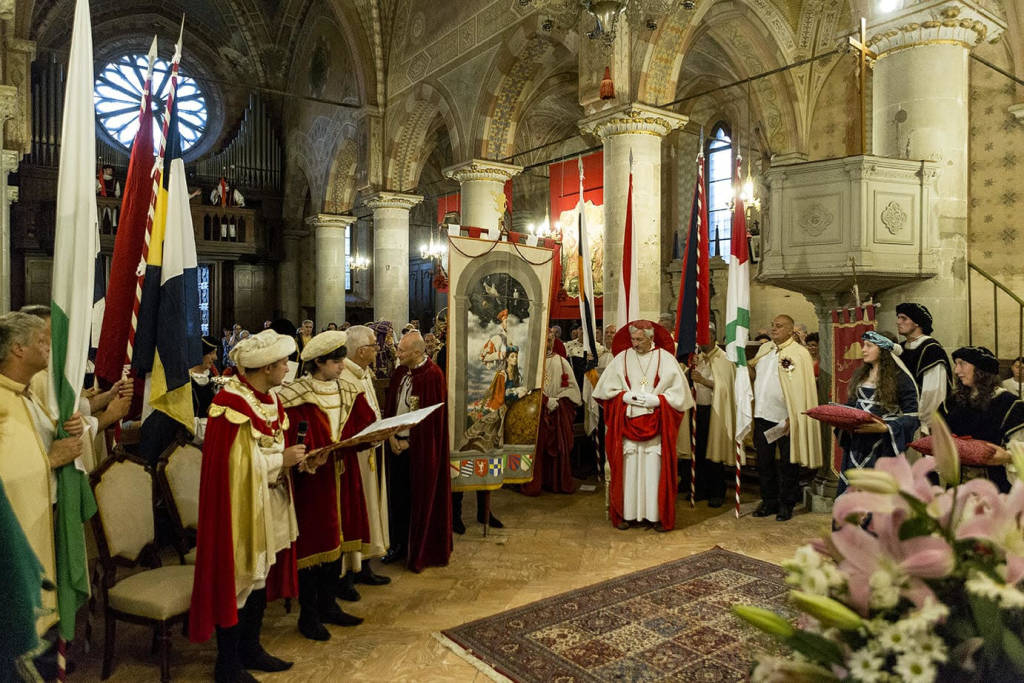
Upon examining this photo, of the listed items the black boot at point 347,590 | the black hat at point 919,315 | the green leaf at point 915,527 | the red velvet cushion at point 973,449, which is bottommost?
the black boot at point 347,590

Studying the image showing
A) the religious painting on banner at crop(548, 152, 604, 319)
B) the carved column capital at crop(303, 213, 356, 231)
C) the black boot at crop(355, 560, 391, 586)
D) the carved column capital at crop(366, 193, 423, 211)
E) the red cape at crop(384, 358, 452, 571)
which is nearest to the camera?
the black boot at crop(355, 560, 391, 586)

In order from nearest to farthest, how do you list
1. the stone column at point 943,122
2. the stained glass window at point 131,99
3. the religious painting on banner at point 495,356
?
1. the religious painting on banner at point 495,356
2. the stone column at point 943,122
3. the stained glass window at point 131,99

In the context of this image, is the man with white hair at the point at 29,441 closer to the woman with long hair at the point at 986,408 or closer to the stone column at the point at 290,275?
the woman with long hair at the point at 986,408

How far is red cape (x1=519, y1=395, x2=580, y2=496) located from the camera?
646cm

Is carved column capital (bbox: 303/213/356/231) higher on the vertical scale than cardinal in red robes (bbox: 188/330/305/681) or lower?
higher

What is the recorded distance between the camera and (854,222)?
193 inches

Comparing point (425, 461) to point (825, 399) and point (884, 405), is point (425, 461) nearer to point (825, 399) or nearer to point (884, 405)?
point (884, 405)

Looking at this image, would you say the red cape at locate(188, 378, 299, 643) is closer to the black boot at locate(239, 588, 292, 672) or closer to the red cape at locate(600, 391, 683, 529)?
the black boot at locate(239, 588, 292, 672)

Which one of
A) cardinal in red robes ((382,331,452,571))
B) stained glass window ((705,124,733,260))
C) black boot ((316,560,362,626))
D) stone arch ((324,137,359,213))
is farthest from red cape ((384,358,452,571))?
stone arch ((324,137,359,213))

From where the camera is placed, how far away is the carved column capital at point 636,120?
26.9 ft

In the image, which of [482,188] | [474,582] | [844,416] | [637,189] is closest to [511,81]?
[482,188]

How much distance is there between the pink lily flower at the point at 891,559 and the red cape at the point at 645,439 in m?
4.36

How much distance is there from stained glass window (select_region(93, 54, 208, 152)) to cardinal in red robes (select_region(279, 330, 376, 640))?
1636 centimetres

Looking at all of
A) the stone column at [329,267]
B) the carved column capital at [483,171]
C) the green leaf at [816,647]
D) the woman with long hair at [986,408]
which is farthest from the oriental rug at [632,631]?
the stone column at [329,267]
